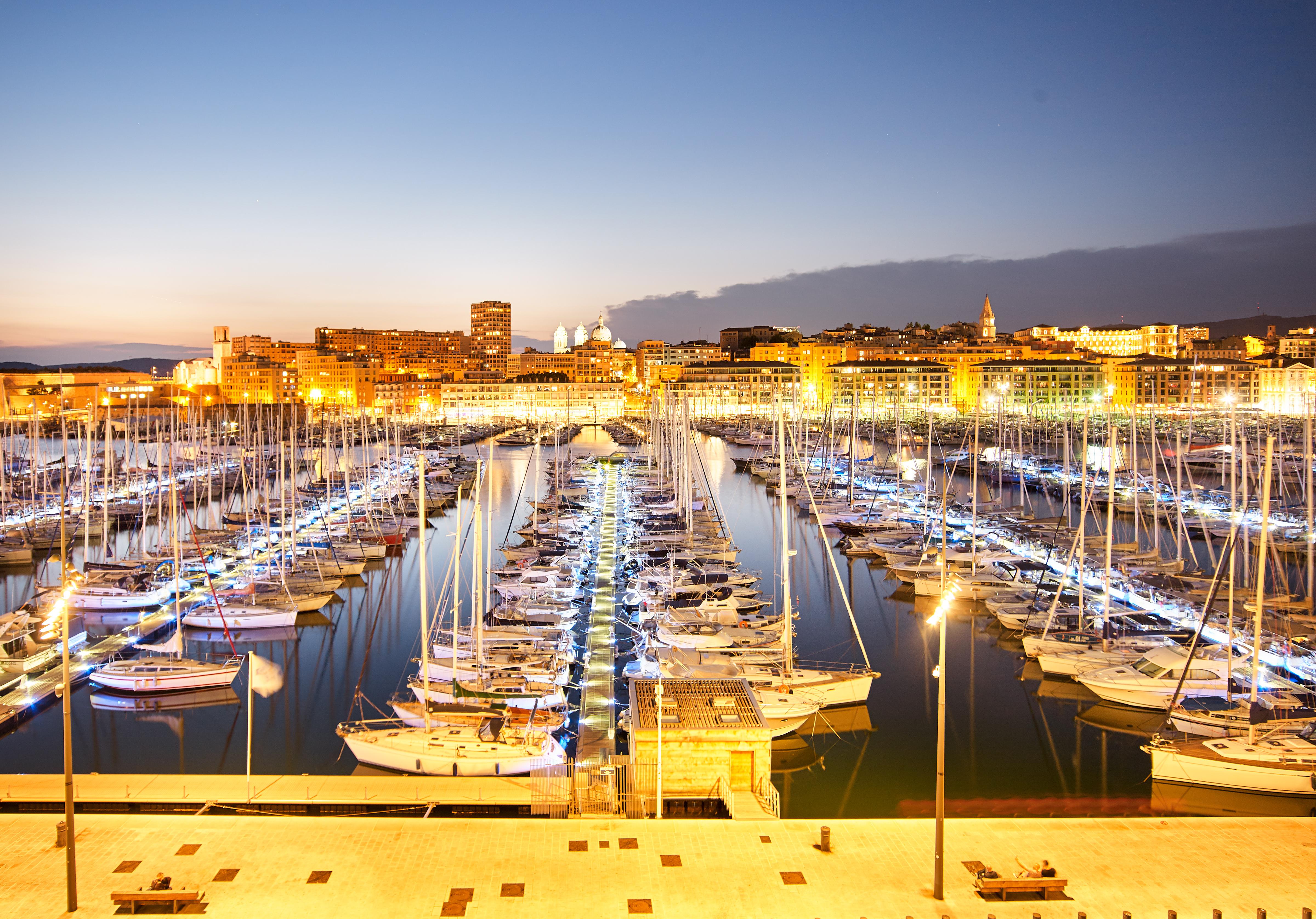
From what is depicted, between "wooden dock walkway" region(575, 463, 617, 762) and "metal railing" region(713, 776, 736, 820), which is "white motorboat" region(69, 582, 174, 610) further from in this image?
"metal railing" region(713, 776, 736, 820)

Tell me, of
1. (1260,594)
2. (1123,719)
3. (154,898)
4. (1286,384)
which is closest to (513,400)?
(1286,384)

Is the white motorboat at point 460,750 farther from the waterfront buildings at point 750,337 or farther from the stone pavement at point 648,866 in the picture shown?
the waterfront buildings at point 750,337

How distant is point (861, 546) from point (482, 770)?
17.0 metres

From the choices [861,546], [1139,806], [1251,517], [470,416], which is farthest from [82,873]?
[470,416]

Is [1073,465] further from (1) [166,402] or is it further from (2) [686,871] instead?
(1) [166,402]

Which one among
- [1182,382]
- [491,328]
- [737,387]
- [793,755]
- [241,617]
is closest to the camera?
[793,755]

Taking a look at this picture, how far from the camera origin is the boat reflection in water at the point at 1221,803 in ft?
36.7

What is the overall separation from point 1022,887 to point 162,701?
Result: 515 inches

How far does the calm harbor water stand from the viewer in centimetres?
1199

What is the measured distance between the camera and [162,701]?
1483 cm

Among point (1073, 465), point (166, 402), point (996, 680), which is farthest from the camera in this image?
point (166, 402)

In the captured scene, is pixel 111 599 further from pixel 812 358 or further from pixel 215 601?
pixel 812 358

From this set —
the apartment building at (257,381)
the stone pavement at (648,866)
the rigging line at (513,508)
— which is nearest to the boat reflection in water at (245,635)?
the rigging line at (513,508)

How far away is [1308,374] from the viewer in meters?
78.5
